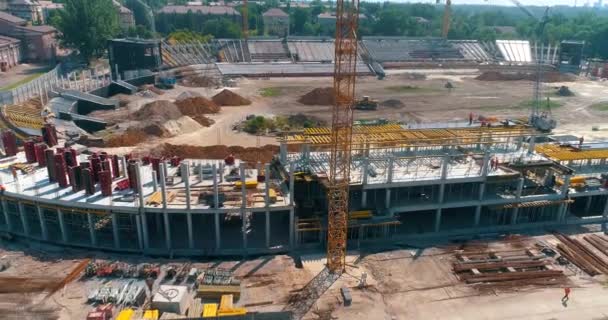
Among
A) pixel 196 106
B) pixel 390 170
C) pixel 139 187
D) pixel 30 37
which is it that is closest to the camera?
pixel 139 187

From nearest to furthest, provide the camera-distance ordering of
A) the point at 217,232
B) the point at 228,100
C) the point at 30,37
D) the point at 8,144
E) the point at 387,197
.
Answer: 1. the point at 217,232
2. the point at 387,197
3. the point at 8,144
4. the point at 228,100
5. the point at 30,37

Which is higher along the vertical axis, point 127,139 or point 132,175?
point 132,175

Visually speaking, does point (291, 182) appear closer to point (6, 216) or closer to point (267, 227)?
point (267, 227)

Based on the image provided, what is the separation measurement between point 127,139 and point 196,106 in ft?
55.8

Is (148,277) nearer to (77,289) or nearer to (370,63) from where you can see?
(77,289)

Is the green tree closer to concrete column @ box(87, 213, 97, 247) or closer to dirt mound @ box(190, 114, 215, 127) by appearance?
dirt mound @ box(190, 114, 215, 127)

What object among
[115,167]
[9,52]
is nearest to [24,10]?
[9,52]

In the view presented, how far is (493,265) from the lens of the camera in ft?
107

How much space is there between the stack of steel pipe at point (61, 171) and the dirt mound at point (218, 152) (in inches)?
643

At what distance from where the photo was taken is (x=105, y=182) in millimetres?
33625

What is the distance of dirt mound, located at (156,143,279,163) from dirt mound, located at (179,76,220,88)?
128 feet

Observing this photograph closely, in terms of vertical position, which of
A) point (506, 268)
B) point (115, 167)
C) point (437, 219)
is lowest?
point (506, 268)

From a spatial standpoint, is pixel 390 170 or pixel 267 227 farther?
pixel 390 170

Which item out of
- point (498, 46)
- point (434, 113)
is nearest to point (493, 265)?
point (434, 113)
